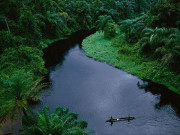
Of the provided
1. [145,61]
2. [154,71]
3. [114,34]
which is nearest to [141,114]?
[154,71]

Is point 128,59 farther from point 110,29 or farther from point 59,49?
point 59,49

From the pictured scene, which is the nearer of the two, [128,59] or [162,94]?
[162,94]

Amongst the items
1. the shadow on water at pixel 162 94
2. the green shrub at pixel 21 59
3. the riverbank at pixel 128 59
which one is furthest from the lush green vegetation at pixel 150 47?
the green shrub at pixel 21 59

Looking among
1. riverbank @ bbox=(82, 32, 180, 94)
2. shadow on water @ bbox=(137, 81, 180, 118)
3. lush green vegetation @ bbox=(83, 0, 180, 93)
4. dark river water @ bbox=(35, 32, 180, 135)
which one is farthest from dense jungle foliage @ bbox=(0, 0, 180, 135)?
shadow on water @ bbox=(137, 81, 180, 118)

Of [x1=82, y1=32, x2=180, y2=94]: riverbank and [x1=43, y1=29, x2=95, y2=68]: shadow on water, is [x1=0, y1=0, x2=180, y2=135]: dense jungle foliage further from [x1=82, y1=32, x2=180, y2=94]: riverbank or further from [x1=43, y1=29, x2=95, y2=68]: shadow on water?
[x1=43, y1=29, x2=95, y2=68]: shadow on water

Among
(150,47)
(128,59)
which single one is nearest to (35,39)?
(128,59)

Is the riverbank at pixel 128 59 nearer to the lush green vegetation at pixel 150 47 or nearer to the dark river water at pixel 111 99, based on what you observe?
the lush green vegetation at pixel 150 47

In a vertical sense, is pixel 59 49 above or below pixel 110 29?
below
